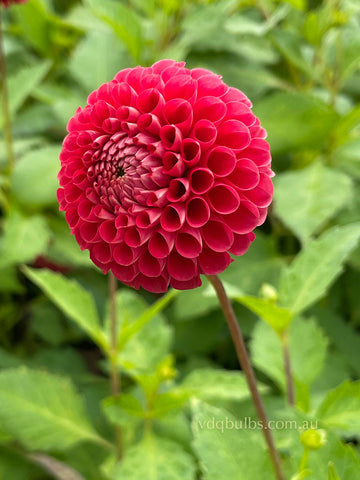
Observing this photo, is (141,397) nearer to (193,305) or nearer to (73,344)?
(193,305)

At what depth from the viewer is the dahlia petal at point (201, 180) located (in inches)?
19.2

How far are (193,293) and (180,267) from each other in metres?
0.56

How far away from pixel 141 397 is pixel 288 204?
436 mm

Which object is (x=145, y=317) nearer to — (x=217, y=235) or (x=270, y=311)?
(x=270, y=311)

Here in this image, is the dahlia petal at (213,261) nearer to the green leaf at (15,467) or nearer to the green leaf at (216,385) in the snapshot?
the green leaf at (216,385)

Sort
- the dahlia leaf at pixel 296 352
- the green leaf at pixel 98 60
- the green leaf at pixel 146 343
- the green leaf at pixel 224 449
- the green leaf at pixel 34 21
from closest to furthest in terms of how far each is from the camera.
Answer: the green leaf at pixel 224 449 → the dahlia leaf at pixel 296 352 → the green leaf at pixel 146 343 → the green leaf at pixel 98 60 → the green leaf at pixel 34 21

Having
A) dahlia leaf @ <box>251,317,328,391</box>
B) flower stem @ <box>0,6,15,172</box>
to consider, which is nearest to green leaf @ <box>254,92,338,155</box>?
dahlia leaf @ <box>251,317,328,391</box>

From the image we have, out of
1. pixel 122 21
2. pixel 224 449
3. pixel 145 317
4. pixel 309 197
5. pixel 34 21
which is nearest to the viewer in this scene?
pixel 224 449

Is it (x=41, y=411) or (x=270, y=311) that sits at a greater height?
(x=270, y=311)

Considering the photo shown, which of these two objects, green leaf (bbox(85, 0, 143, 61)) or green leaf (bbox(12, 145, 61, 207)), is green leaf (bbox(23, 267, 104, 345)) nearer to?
green leaf (bbox(12, 145, 61, 207))

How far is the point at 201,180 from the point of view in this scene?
504 millimetres

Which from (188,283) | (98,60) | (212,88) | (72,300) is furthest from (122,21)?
(188,283)

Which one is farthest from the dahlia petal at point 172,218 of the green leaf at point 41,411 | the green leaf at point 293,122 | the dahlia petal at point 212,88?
the green leaf at point 293,122

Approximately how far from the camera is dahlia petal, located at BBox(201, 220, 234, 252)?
49 centimetres
